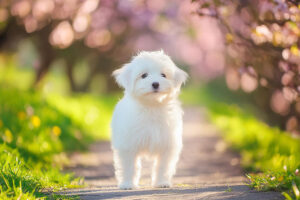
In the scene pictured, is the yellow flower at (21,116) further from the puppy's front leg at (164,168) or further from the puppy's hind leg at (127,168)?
the puppy's front leg at (164,168)

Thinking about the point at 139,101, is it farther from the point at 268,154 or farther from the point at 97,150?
the point at 97,150

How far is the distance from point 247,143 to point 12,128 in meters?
3.74

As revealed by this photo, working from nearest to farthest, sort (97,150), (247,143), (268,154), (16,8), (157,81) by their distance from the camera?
(157,81) < (268,154) < (247,143) < (97,150) < (16,8)

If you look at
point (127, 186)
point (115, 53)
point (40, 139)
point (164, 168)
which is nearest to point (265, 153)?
point (164, 168)

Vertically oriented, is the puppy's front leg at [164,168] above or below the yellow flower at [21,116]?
below

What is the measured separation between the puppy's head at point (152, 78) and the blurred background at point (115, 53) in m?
1.07

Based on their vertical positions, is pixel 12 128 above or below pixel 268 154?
above

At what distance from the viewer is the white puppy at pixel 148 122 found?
4.74m

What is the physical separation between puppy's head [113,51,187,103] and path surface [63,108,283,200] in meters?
0.94

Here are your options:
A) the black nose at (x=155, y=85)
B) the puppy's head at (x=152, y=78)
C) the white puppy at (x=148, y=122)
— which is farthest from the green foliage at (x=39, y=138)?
the black nose at (x=155, y=85)

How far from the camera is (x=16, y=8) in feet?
36.4

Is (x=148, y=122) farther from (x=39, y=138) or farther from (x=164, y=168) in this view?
(x=39, y=138)

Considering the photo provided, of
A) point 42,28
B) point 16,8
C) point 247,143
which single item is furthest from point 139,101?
point 42,28

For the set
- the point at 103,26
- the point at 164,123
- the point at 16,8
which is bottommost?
the point at 164,123
